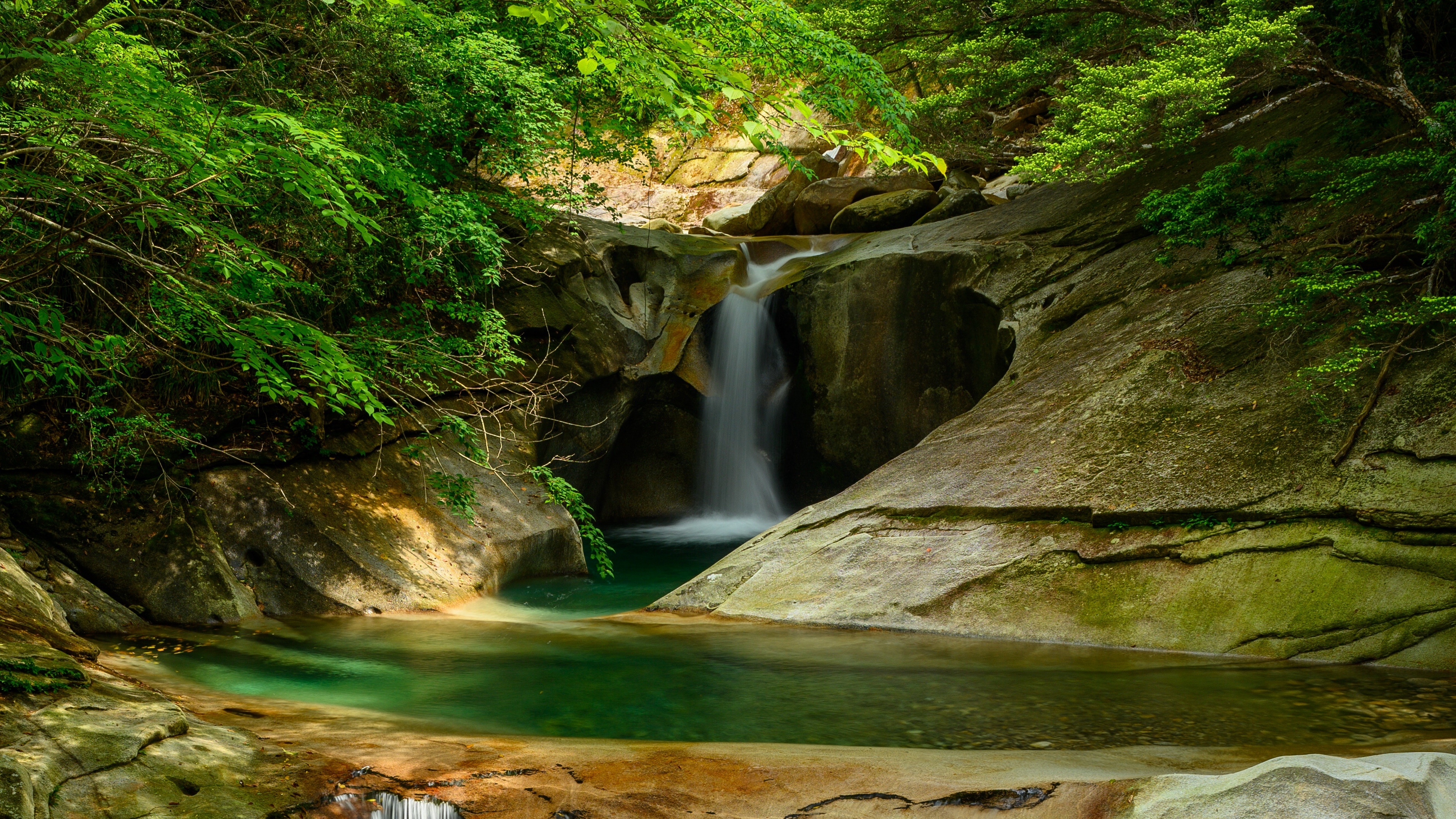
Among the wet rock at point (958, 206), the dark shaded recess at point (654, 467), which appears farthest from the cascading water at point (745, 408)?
the wet rock at point (958, 206)

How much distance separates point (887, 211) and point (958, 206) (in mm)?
1497

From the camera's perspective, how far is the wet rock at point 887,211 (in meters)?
16.7

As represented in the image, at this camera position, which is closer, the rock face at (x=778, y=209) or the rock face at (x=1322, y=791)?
the rock face at (x=1322, y=791)

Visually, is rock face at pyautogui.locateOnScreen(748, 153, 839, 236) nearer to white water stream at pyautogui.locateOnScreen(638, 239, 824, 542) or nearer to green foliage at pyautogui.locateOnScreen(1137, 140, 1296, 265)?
white water stream at pyautogui.locateOnScreen(638, 239, 824, 542)

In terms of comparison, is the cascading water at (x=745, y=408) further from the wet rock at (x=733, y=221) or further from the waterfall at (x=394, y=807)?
the waterfall at (x=394, y=807)

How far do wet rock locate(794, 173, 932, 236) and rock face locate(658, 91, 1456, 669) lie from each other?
7313 millimetres

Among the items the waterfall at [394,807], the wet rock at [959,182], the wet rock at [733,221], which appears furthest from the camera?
the wet rock at [733,221]

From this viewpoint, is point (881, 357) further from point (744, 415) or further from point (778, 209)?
point (778, 209)

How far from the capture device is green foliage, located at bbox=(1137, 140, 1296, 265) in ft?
25.6

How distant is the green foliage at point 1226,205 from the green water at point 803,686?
12.1ft

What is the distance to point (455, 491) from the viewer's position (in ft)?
31.6

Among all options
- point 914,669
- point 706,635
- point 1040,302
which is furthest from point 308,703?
point 1040,302

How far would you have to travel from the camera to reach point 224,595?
8484 millimetres

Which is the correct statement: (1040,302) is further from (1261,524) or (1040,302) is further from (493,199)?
(493,199)
